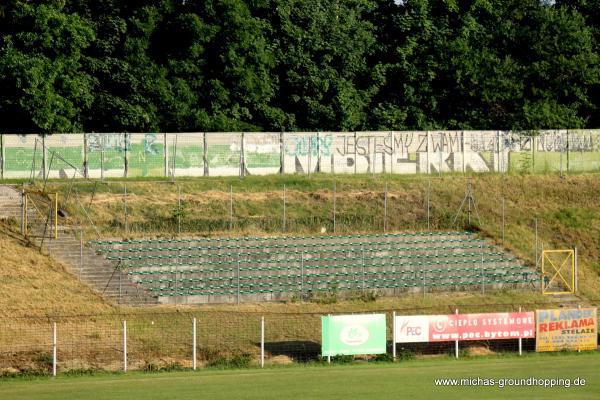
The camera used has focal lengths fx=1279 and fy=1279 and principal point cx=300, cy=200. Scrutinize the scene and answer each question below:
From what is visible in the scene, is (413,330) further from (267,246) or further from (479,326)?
(267,246)

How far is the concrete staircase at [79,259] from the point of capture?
4594 centimetres

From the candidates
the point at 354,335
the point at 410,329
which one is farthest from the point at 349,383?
the point at 410,329

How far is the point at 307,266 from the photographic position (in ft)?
166

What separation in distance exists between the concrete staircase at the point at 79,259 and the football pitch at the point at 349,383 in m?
8.71

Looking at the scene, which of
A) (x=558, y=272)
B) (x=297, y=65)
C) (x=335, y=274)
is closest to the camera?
(x=335, y=274)

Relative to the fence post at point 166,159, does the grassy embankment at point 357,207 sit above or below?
below

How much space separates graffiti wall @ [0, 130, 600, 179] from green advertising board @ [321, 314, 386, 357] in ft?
79.2

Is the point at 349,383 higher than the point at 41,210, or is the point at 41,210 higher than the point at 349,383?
the point at 41,210

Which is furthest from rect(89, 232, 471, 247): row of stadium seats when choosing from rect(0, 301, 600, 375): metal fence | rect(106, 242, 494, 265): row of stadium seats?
rect(0, 301, 600, 375): metal fence

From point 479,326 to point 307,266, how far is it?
37.9ft

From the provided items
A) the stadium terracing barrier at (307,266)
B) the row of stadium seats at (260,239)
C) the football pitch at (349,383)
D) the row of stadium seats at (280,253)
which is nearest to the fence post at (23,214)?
the row of stadium seats at (260,239)

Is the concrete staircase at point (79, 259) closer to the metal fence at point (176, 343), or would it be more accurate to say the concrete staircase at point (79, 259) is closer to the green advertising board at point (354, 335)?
the metal fence at point (176, 343)

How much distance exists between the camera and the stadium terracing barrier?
4759 cm

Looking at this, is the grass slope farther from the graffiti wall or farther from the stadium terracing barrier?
the graffiti wall
